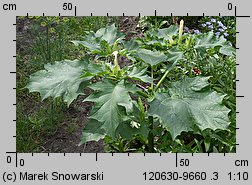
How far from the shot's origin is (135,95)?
310cm

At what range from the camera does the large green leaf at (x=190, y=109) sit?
268cm

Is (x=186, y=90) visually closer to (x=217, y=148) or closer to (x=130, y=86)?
(x=130, y=86)

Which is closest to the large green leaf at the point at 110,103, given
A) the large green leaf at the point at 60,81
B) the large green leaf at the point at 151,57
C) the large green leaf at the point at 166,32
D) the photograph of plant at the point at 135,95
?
the photograph of plant at the point at 135,95

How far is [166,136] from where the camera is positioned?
319 cm

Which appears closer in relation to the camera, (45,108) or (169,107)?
(169,107)

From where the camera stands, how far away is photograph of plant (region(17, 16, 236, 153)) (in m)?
2.72

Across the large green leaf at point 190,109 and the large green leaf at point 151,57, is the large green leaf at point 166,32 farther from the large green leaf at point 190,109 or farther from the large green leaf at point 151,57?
the large green leaf at point 190,109

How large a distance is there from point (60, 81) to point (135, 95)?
53 centimetres

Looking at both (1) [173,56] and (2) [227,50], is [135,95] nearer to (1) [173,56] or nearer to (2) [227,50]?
(1) [173,56]

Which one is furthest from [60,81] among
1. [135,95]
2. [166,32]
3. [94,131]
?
[166,32]

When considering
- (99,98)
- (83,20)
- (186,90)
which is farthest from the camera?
(83,20)

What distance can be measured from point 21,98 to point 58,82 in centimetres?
128

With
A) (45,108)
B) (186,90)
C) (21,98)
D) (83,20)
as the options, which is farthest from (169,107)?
(83,20)

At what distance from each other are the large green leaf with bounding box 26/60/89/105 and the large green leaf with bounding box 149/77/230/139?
518 mm
